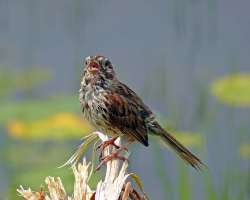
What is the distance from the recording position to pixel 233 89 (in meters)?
4.72

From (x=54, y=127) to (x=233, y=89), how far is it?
35.9 inches

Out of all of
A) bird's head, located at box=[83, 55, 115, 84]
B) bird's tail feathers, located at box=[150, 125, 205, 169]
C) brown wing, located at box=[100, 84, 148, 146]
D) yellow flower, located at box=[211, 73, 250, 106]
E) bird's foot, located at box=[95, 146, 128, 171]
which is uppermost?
bird's head, located at box=[83, 55, 115, 84]

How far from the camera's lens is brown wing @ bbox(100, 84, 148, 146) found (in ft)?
8.48

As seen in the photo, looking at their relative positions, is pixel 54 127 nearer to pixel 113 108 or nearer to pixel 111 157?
pixel 113 108

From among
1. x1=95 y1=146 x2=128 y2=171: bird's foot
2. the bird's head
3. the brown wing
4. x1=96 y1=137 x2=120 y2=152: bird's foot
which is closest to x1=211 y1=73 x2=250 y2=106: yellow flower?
the brown wing

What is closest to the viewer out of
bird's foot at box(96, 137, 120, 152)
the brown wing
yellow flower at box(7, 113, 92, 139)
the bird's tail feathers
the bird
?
bird's foot at box(96, 137, 120, 152)

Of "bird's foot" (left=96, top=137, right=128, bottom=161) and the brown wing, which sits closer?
"bird's foot" (left=96, top=137, right=128, bottom=161)

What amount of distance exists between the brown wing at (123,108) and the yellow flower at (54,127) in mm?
1863

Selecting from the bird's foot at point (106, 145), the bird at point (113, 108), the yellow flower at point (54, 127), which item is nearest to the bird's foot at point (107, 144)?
the bird's foot at point (106, 145)

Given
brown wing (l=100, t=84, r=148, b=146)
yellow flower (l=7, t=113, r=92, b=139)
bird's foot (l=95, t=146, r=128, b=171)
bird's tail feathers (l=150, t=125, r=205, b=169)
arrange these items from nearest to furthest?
bird's foot (l=95, t=146, r=128, b=171) < bird's tail feathers (l=150, t=125, r=205, b=169) < brown wing (l=100, t=84, r=148, b=146) < yellow flower (l=7, t=113, r=92, b=139)

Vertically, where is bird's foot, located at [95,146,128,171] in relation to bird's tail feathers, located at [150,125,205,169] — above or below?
above

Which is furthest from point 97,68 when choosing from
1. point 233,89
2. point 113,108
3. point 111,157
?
point 233,89

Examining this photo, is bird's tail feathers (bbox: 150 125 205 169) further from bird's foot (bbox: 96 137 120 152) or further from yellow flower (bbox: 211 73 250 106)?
yellow flower (bbox: 211 73 250 106)

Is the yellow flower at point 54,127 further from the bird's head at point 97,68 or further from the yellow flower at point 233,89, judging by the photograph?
the bird's head at point 97,68
